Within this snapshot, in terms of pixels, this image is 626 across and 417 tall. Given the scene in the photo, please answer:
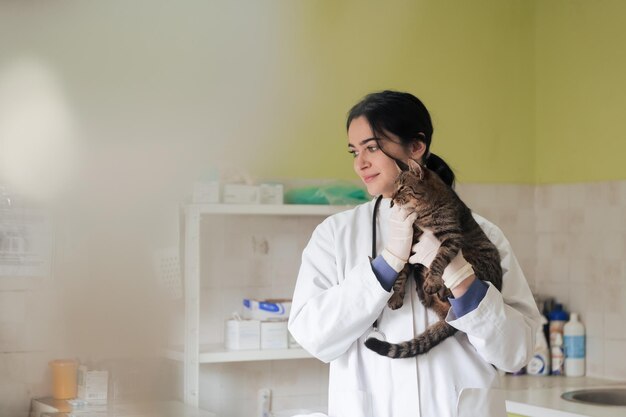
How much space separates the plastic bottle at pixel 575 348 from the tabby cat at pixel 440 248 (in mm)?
1721

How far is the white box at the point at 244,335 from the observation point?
2.63 m

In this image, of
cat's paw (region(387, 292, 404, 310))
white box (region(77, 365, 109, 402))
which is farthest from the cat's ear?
white box (region(77, 365, 109, 402))

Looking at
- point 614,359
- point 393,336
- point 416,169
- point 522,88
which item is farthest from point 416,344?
point 522,88

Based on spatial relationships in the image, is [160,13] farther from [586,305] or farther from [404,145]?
[586,305]

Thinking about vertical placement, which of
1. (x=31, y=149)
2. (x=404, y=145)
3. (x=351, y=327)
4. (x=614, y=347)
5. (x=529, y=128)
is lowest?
(x=614, y=347)

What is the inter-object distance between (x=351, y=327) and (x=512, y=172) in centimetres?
209

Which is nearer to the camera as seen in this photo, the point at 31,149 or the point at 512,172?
the point at 31,149

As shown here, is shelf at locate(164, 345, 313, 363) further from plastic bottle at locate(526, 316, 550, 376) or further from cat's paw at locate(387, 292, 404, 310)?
cat's paw at locate(387, 292, 404, 310)

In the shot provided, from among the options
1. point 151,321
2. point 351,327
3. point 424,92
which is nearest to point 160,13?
point 151,321

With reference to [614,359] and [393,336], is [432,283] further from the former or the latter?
[614,359]

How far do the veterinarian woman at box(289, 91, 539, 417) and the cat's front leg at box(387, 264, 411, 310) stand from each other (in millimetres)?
29

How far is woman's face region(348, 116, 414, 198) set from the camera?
4.48 feet

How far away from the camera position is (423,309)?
145 centimetres

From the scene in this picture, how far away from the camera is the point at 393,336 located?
143 cm
